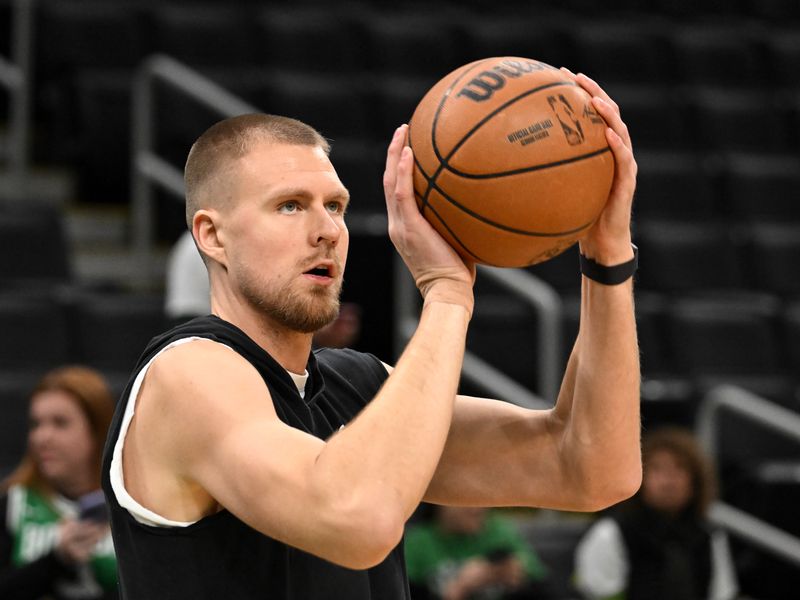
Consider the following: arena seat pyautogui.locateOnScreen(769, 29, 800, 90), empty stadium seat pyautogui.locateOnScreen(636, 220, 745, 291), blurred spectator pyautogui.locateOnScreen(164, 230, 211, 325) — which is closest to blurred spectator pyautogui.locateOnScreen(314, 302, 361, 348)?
blurred spectator pyautogui.locateOnScreen(164, 230, 211, 325)

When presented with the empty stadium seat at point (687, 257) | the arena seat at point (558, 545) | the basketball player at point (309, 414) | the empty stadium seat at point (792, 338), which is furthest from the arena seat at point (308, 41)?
the basketball player at point (309, 414)

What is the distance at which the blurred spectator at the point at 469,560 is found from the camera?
184 inches

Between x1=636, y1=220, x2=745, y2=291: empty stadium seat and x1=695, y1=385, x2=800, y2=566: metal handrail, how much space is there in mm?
1101

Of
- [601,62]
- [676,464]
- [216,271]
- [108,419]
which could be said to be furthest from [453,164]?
[601,62]

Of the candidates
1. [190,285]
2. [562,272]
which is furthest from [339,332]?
[562,272]

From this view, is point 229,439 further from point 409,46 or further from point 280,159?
point 409,46

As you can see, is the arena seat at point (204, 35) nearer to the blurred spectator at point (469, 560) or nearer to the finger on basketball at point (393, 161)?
the blurred spectator at point (469, 560)

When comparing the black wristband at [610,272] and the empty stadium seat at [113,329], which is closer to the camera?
the black wristband at [610,272]

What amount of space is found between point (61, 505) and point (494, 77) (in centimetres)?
240

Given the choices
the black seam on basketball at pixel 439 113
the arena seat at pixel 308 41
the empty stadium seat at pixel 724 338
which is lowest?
the empty stadium seat at pixel 724 338

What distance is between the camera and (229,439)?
1.93 metres

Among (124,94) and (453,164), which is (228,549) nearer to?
(453,164)

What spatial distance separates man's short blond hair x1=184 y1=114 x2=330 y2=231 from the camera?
2229 millimetres

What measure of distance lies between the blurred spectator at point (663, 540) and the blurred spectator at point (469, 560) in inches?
8.6
